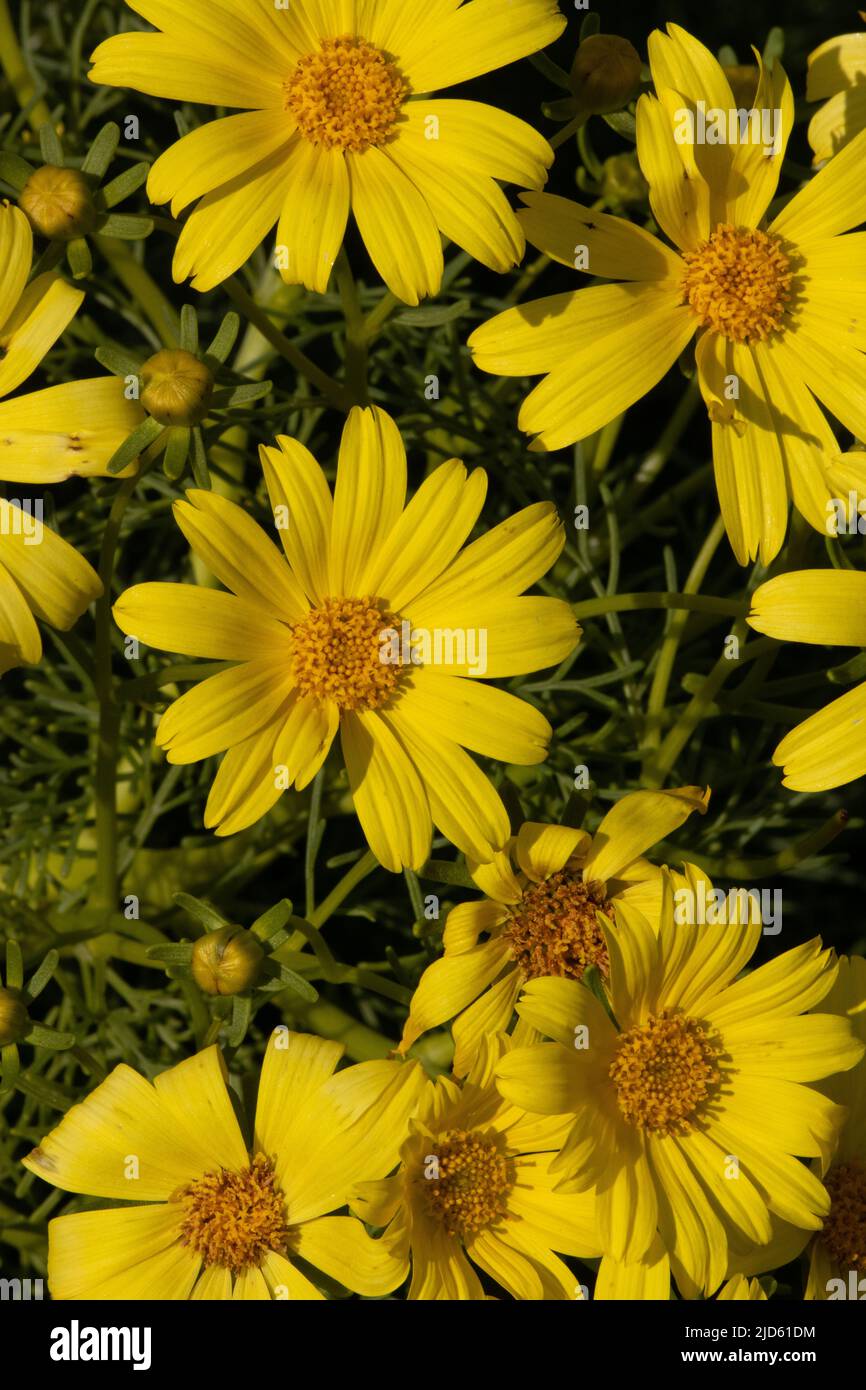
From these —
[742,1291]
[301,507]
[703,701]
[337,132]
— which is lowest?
[742,1291]

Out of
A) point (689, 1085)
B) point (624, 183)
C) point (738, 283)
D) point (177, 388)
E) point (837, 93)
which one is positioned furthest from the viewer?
point (624, 183)

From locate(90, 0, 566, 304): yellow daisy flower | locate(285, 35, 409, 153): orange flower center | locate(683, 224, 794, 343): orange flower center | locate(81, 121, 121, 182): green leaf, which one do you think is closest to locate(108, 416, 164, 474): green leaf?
locate(90, 0, 566, 304): yellow daisy flower

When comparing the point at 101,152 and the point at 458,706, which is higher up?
the point at 101,152

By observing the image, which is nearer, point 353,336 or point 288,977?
point 288,977

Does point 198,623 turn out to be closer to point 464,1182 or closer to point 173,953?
point 173,953

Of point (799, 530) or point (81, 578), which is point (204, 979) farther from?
point (799, 530)

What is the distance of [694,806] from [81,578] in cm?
59

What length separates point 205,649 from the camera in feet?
4.17

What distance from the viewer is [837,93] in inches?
61.5

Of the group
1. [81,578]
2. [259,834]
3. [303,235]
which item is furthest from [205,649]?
[259,834]

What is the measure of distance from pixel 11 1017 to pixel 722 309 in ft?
3.06

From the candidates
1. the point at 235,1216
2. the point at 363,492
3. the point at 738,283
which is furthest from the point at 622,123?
the point at 235,1216

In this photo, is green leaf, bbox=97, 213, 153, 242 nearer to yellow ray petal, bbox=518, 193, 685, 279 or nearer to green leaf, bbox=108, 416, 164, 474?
green leaf, bbox=108, 416, 164, 474

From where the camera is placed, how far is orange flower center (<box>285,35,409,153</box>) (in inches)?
53.6
